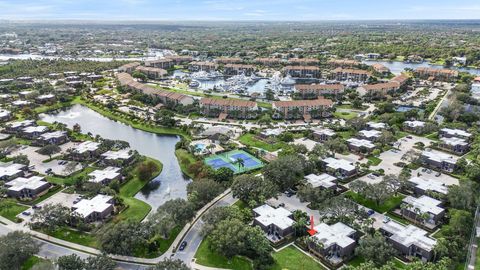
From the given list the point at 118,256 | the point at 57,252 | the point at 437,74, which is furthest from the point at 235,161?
the point at 437,74

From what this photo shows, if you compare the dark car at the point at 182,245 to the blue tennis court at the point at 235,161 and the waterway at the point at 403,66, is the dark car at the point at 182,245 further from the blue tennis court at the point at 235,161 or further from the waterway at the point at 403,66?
the waterway at the point at 403,66

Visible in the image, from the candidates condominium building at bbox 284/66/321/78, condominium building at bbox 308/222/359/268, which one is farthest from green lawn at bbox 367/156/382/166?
condominium building at bbox 284/66/321/78

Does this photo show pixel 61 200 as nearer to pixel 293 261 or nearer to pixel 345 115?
pixel 293 261

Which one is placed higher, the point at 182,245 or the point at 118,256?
the point at 118,256

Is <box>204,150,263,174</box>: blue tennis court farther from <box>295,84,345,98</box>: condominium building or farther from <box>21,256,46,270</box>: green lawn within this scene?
<box>295,84,345,98</box>: condominium building

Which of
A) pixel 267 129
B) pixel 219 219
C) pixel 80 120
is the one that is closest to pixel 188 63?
pixel 80 120

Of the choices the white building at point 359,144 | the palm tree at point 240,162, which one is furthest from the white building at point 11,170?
the white building at point 359,144
